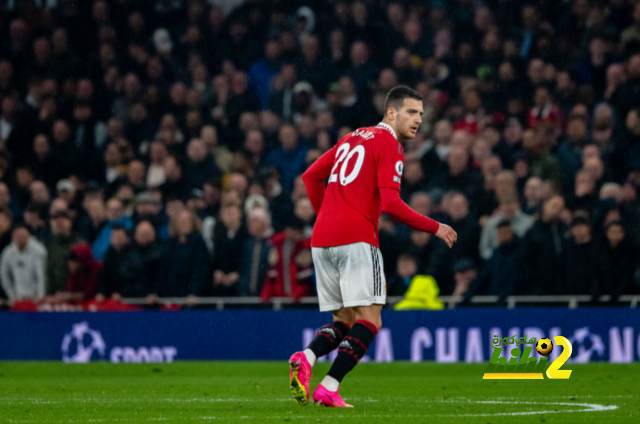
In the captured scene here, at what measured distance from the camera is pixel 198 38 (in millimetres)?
16906

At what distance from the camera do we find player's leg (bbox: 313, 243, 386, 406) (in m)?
6.37

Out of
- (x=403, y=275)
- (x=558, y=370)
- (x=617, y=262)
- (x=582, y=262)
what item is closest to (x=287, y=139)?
(x=403, y=275)

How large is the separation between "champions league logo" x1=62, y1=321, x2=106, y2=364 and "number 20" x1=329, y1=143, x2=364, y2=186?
6717 millimetres

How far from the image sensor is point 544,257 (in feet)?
38.1

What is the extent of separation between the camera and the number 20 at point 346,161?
6660mm

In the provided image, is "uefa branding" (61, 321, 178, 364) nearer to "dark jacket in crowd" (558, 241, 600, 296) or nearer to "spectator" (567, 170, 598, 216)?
"dark jacket in crowd" (558, 241, 600, 296)

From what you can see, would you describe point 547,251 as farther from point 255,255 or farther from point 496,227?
point 255,255

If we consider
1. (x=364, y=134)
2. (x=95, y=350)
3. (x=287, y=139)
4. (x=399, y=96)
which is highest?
(x=287, y=139)

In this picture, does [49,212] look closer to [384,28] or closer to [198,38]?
[198,38]

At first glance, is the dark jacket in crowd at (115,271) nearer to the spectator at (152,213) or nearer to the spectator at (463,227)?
the spectator at (152,213)

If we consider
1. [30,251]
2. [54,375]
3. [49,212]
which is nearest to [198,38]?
[49,212]

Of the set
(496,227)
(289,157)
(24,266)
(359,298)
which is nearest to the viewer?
(359,298)
